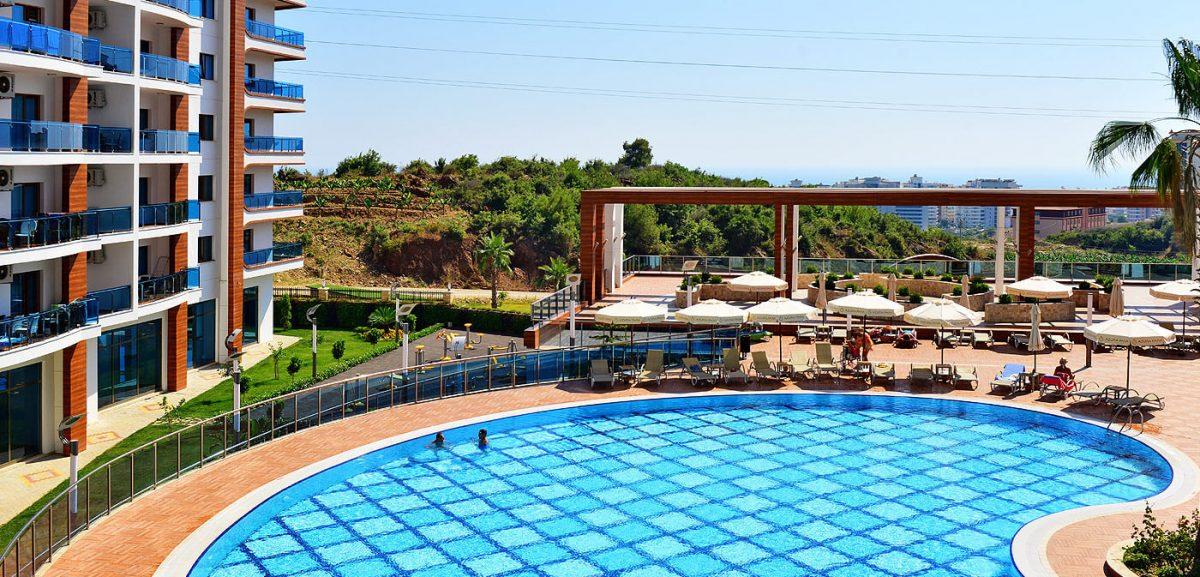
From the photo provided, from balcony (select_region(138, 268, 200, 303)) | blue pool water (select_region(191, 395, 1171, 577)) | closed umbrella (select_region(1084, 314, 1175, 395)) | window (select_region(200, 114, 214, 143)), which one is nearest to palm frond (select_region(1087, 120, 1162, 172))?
blue pool water (select_region(191, 395, 1171, 577))

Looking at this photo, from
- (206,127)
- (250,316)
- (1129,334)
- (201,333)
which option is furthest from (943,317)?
(250,316)

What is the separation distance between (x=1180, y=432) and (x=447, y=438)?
15498mm

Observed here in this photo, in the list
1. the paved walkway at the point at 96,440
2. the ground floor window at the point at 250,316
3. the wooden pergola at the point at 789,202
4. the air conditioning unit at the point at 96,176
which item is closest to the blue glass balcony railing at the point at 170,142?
the air conditioning unit at the point at 96,176

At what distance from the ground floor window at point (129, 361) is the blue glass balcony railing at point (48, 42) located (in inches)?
310

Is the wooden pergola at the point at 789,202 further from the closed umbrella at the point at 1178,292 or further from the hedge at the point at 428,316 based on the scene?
the closed umbrella at the point at 1178,292

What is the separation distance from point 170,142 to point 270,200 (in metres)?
9.31

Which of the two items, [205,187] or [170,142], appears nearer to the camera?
[170,142]

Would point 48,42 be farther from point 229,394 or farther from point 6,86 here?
point 229,394

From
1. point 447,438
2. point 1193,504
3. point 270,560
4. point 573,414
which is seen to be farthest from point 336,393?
point 1193,504

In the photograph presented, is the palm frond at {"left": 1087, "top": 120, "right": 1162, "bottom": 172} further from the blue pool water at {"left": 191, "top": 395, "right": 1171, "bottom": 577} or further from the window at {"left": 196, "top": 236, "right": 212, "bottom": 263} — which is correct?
the window at {"left": 196, "top": 236, "right": 212, "bottom": 263}

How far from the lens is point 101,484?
53.3 feet

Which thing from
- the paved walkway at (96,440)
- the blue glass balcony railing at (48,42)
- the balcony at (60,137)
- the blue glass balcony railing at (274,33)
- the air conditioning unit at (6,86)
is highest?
the blue glass balcony railing at (274,33)

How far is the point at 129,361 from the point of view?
2970 centimetres

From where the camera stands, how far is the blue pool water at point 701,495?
16.4 meters
